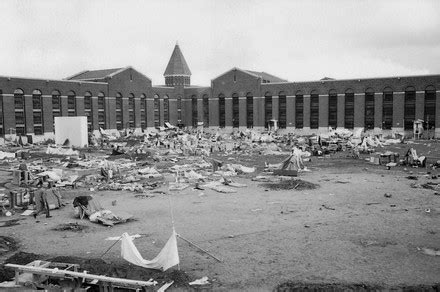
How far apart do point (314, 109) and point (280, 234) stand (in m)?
50.2

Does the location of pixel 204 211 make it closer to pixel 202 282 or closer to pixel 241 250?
pixel 241 250

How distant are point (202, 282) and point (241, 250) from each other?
99.5 inches

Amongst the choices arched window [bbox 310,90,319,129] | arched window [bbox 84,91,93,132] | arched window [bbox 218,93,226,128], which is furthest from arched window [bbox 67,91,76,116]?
arched window [bbox 310,90,319,129]

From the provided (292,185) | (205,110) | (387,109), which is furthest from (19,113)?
(387,109)

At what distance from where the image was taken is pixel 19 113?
163 feet

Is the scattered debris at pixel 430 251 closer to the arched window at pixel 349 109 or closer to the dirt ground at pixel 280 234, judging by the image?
the dirt ground at pixel 280 234

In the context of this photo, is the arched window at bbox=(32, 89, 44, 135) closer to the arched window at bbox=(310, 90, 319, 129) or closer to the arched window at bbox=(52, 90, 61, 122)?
the arched window at bbox=(52, 90, 61, 122)

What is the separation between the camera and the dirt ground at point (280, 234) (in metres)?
10.4

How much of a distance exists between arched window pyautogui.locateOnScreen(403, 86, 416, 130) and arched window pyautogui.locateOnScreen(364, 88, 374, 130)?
423cm

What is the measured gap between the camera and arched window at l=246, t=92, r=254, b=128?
65.9m

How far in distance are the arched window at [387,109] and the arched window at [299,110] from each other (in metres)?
11.4

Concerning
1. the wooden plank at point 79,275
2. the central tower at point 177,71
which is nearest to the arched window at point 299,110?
the central tower at point 177,71

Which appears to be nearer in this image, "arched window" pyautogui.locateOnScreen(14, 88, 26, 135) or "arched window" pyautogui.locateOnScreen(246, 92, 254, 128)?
"arched window" pyautogui.locateOnScreen(14, 88, 26, 135)

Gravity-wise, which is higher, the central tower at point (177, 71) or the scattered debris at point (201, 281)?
the central tower at point (177, 71)
